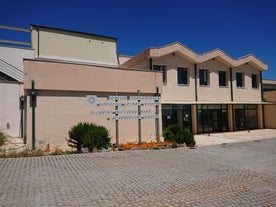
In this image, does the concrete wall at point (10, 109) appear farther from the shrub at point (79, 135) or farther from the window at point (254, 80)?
the window at point (254, 80)

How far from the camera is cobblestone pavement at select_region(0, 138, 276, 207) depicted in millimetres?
5098

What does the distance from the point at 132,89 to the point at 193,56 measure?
8.36 meters

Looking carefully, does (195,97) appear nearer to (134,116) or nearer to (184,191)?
(134,116)

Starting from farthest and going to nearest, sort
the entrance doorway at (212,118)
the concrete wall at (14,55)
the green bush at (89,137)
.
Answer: the entrance doorway at (212,118), the concrete wall at (14,55), the green bush at (89,137)

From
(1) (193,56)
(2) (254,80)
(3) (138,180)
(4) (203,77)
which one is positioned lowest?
(3) (138,180)

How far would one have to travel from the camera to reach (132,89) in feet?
49.4

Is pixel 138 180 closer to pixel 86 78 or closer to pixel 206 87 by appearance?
pixel 86 78

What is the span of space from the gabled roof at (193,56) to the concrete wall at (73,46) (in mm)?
5210

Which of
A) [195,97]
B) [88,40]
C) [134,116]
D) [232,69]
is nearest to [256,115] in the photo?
[232,69]

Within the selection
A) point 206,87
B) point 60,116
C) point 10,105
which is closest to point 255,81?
point 206,87

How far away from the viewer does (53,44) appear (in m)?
23.5

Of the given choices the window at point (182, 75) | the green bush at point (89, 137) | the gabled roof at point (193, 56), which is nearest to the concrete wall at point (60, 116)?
the green bush at point (89, 137)

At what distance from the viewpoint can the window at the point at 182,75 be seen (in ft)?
68.1

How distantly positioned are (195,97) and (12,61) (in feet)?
52.4
